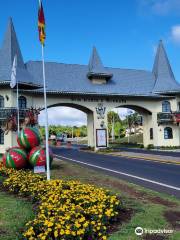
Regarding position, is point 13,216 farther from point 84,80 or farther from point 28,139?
point 84,80

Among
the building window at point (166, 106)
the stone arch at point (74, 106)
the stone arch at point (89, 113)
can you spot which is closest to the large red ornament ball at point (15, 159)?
the stone arch at point (74, 106)

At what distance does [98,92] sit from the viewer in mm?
33188

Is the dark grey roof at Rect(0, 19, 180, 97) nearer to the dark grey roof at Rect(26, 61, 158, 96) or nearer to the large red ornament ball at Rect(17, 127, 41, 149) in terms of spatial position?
the dark grey roof at Rect(26, 61, 158, 96)

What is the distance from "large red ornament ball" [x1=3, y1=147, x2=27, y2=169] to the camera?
13.8 m

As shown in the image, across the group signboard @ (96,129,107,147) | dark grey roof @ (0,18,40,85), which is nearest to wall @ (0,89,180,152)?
signboard @ (96,129,107,147)

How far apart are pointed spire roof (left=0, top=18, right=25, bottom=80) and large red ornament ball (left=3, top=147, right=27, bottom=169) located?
16.9 m

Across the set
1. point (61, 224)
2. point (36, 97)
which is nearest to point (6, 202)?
point (61, 224)

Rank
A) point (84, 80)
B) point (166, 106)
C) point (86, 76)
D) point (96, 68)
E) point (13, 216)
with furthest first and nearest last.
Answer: point (166, 106)
point (86, 76)
point (96, 68)
point (84, 80)
point (13, 216)

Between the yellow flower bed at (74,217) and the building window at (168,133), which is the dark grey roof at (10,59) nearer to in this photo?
the building window at (168,133)

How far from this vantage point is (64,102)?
107ft

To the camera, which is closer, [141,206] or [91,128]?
[141,206]

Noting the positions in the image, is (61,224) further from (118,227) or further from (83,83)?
(83,83)

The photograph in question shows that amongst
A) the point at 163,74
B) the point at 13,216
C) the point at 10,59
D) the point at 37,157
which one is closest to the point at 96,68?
the point at 163,74

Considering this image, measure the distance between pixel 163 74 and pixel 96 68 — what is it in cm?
1050
